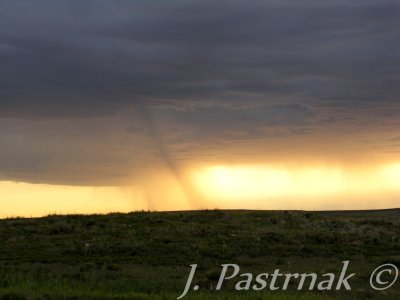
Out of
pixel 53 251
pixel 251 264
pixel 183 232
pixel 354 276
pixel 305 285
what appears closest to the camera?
pixel 305 285

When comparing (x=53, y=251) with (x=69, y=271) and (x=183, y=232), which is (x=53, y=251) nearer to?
(x=69, y=271)

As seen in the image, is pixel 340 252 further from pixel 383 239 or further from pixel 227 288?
pixel 227 288

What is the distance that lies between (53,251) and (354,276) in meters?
15.4

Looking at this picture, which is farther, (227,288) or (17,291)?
(227,288)

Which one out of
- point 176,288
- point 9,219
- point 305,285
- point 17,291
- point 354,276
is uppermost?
point 9,219

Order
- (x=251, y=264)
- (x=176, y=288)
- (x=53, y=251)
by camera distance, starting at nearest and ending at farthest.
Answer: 1. (x=176, y=288)
2. (x=251, y=264)
3. (x=53, y=251)

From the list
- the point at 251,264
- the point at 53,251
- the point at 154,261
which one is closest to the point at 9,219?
the point at 53,251

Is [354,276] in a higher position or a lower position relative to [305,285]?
higher

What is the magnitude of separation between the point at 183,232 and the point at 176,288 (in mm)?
16116

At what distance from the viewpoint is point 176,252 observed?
3009 centimetres

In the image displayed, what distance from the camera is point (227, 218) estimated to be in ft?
140

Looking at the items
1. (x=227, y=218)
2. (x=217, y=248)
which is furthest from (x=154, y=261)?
(x=227, y=218)

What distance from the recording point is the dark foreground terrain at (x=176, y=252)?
62.6 ft

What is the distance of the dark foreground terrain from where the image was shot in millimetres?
19094
